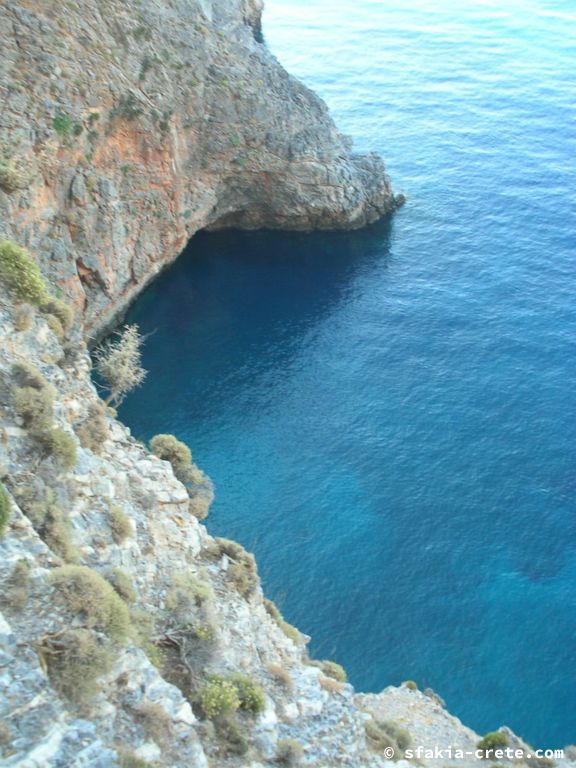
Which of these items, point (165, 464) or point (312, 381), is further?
point (312, 381)

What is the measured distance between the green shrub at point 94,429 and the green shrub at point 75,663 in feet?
41.2

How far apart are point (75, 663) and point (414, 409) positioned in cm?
4281

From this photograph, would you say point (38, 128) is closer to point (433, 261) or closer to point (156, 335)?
point (156, 335)

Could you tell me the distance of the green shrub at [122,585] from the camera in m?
24.2

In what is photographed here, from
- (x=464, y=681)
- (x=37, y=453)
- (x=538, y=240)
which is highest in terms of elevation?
(x=538, y=240)

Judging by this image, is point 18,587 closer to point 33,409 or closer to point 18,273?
point 33,409

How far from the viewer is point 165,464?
35.5 m

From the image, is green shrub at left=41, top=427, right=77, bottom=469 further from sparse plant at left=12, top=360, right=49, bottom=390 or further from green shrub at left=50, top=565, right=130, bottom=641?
green shrub at left=50, top=565, right=130, bottom=641

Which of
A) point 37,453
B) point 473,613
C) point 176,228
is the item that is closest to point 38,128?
point 176,228

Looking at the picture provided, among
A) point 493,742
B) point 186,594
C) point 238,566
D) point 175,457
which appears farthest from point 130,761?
point 493,742

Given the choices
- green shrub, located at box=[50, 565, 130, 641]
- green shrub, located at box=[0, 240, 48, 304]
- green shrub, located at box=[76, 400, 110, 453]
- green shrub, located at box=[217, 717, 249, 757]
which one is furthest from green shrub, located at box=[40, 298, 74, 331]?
green shrub, located at box=[217, 717, 249, 757]

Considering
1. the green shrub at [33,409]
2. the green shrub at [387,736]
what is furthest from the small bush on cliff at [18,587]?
the green shrub at [387,736]

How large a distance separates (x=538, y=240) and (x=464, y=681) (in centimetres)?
5289

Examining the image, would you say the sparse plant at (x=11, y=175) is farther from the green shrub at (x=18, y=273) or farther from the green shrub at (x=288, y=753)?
the green shrub at (x=288, y=753)
